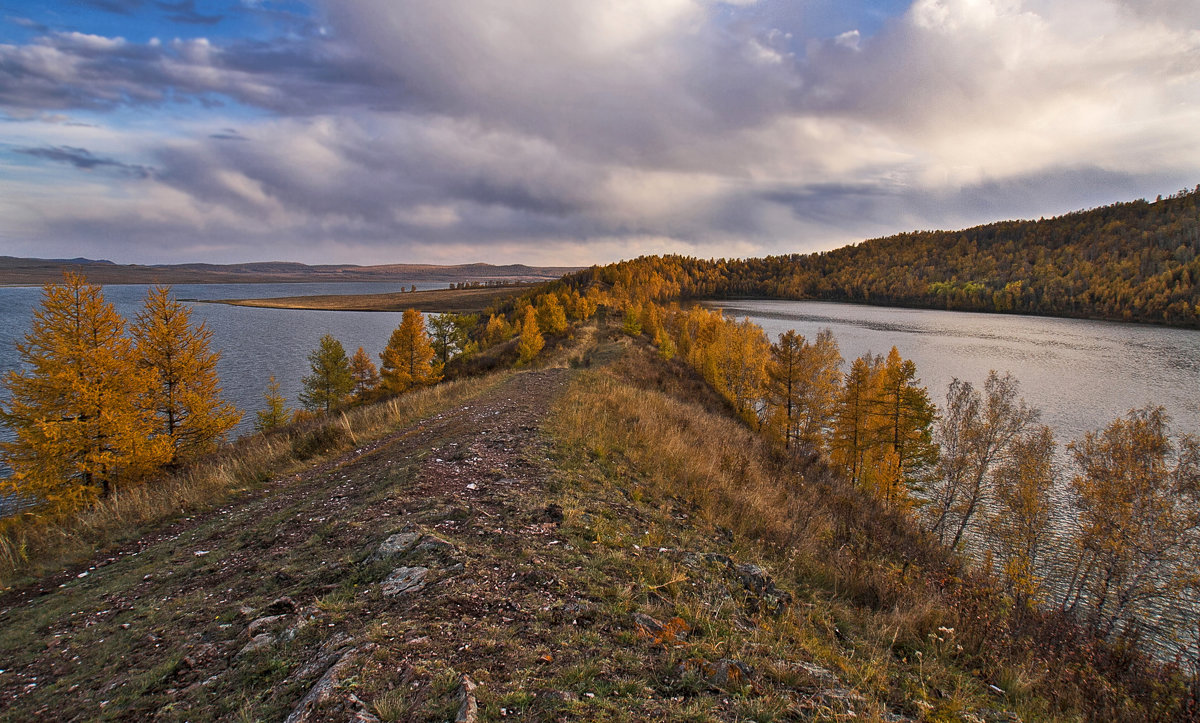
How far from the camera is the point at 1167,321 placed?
110 m

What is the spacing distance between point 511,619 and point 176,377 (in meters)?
24.4

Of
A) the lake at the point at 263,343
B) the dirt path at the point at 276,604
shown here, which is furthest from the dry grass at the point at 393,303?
the dirt path at the point at 276,604

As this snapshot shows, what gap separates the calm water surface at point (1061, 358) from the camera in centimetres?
4259

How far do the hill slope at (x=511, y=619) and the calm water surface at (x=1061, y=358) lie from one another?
42773mm

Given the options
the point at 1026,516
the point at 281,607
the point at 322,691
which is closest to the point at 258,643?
the point at 281,607

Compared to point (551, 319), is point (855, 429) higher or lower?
lower

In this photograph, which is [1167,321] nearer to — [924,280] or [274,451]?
[924,280]

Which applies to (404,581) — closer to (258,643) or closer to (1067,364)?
(258,643)

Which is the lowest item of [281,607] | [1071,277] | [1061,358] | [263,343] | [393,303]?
[263,343]

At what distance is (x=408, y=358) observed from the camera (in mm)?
38500

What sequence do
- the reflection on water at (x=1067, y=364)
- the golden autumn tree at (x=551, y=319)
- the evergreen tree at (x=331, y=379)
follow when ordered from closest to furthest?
1. the reflection on water at (x=1067, y=364)
2. the evergreen tree at (x=331, y=379)
3. the golden autumn tree at (x=551, y=319)

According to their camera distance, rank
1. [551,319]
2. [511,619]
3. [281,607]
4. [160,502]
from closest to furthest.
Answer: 1. [511,619]
2. [281,607]
3. [160,502]
4. [551,319]

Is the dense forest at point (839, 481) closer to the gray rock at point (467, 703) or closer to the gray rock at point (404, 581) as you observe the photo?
the gray rock at point (467, 703)

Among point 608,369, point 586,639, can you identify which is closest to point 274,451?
point 586,639
